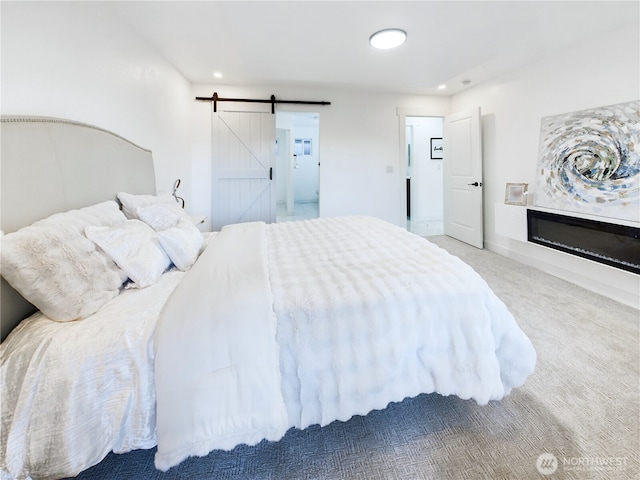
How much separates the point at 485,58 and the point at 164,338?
4.11 meters

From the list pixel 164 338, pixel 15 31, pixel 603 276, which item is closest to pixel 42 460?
pixel 164 338

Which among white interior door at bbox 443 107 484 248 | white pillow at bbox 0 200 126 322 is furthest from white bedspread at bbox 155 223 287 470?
white interior door at bbox 443 107 484 248

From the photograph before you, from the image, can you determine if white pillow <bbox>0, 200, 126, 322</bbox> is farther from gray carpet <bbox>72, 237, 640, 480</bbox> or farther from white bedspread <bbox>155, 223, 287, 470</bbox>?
gray carpet <bbox>72, 237, 640, 480</bbox>

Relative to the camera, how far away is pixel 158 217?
5.83 ft

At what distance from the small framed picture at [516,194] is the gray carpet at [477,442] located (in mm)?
2131

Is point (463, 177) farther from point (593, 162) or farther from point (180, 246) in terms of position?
point (180, 246)

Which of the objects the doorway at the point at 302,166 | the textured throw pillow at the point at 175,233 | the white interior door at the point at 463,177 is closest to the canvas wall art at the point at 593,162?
the white interior door at the point at 463,177

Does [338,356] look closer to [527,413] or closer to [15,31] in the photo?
[527,413]

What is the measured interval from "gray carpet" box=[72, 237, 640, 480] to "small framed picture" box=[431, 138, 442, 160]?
5.14 meters

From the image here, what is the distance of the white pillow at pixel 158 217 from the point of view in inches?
68.7

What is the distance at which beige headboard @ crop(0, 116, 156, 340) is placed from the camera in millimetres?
1097

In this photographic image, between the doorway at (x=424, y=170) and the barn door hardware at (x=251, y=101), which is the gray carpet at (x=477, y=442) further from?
the doorway at (x=424, y=170)

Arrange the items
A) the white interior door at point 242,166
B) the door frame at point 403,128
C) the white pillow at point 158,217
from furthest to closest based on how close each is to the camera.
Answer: the door frame at point 403,128, the white interior door at point 242,166, the white pillow at point 158,217

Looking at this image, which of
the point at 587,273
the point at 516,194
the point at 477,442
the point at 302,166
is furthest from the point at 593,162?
the point at 302,166
